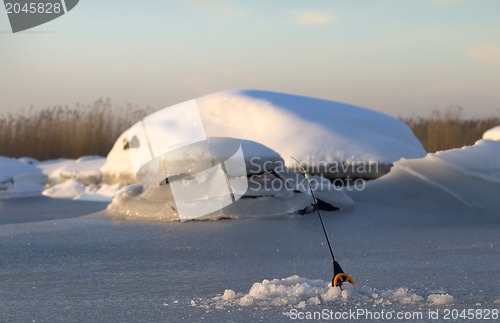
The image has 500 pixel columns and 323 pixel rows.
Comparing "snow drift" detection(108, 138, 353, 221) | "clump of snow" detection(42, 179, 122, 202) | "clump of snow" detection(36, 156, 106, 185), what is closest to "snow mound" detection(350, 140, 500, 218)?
"snow drift" detection(108, 138, 353, 221)

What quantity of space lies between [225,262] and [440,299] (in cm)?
117

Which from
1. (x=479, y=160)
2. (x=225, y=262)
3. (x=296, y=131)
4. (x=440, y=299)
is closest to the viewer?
(x=440, y=299)

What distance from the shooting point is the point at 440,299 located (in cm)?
213

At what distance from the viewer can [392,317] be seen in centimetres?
196

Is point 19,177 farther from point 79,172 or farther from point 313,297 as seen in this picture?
point 313,297

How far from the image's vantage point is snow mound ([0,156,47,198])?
7.81m

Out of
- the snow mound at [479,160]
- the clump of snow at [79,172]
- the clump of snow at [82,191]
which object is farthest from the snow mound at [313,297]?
the clump of snow at [79,172]

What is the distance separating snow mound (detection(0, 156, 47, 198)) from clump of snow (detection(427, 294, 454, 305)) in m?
6.12

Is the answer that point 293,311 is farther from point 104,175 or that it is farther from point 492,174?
point 104,175

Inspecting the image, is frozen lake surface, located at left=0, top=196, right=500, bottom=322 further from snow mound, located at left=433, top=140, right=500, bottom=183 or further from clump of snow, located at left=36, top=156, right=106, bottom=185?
clump of snow, located at left=36, top=156, right=106, bottom=185

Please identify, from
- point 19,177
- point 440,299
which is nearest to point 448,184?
point 440,299

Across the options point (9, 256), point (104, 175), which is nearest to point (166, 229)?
point (9, 256)

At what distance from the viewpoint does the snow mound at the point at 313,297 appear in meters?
2.12

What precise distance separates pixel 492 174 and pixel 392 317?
3.24 metres
